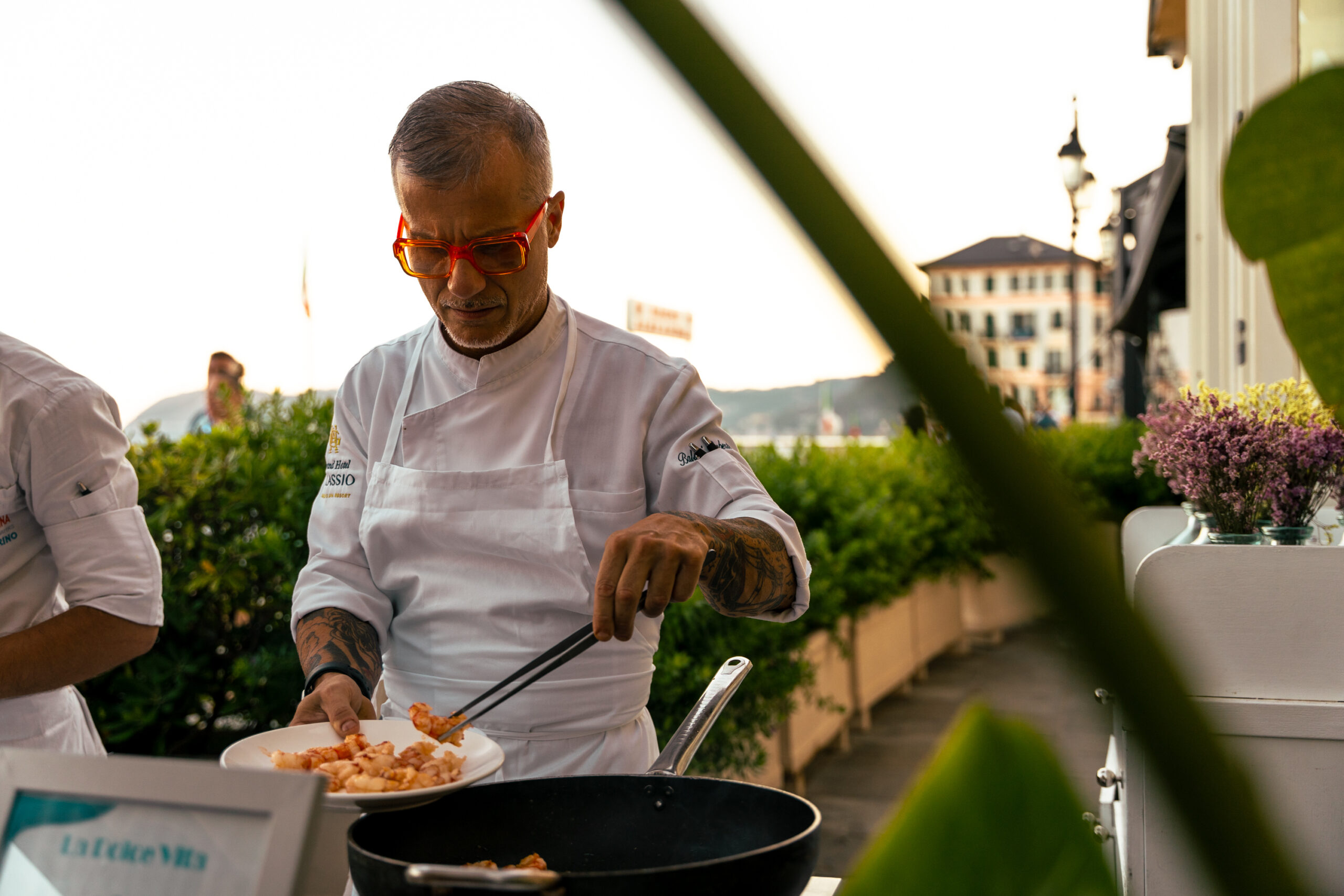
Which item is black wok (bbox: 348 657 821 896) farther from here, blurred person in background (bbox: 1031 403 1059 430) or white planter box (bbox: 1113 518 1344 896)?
white planter box (bbox: 1113 518 1344 896)

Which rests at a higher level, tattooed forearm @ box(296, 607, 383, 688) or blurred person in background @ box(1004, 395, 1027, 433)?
blurred person in background @ box(1004, 395, 1027, 433)

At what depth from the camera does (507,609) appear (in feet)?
6.04

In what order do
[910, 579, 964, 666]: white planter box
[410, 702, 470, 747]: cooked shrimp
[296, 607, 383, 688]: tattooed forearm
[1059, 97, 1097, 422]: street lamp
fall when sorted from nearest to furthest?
[1059, 97, 1097, 422]: street lamp
[410, 702, 470, 747]: cooked shrimp
[296, 607, 383, 688]: tattooed forearm
[910, 579, 964, 666]: white planter box

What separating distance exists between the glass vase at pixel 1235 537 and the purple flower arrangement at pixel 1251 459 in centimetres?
2

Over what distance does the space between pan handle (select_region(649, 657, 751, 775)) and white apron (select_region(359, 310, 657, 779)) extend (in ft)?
1.65

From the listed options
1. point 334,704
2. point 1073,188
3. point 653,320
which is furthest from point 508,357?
point 1073,188

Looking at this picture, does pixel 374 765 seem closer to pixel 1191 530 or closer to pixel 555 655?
pixel 555 655

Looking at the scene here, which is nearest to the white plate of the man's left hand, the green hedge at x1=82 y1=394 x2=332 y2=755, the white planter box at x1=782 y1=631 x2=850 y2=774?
the man's left hand

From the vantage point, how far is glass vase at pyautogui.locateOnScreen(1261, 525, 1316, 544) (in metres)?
2.02

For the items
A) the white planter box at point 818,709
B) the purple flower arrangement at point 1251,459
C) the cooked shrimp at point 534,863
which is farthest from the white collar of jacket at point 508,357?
the white planter box at point 818,709

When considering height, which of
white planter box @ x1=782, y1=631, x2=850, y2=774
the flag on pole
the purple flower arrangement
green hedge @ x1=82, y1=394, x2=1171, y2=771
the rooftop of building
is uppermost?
the flag on pole

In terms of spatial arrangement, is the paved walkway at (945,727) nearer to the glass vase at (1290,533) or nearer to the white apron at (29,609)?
the glass vase at (1290,533)

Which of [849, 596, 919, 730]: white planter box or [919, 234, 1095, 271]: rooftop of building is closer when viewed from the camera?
[919, 234, 1095, 271]: rooftop of building

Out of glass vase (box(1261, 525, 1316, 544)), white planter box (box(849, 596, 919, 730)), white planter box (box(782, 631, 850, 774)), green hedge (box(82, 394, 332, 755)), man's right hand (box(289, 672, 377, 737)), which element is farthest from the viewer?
white planter box (box(849, 596, 919, 730))
